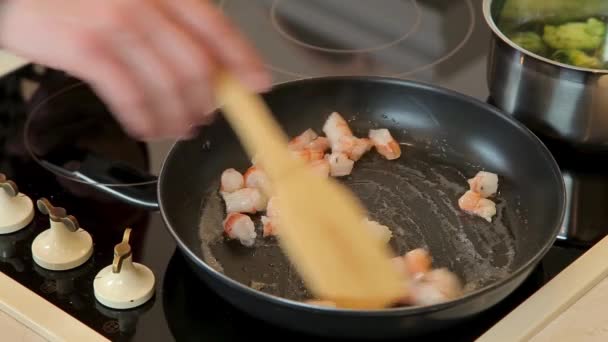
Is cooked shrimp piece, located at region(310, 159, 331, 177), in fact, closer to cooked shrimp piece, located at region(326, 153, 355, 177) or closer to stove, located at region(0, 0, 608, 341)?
cooked shrimp piece, located at region(326, 153, 355, 177)

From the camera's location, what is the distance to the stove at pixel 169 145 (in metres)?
0.81

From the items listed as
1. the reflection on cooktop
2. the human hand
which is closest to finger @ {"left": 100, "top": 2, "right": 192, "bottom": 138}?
the human hand

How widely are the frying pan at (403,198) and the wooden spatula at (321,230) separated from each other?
0.11ft

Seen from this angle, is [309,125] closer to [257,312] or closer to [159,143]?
[159,143]

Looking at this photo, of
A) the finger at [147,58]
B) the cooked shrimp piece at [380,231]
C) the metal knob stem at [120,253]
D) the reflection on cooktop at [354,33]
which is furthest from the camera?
the reflection on cooktop at [354,33]

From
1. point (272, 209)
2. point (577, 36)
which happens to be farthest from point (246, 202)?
point (577, 36)

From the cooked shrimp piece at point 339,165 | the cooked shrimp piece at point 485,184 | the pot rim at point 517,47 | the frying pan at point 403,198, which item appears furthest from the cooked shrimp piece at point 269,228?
the pot rim at point 517,47

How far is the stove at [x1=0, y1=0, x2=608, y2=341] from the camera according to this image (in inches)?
31.9

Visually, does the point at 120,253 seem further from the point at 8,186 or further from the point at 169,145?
the point at 169,145

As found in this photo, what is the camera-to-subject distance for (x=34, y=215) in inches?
35.9

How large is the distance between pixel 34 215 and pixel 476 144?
49cm

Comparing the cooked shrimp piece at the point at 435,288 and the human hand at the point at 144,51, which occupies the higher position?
the human hand at the point at 144,51

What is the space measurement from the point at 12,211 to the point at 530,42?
0.62 m

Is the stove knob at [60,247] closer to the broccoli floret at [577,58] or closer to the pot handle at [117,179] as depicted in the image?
the pot handle at [117,179]
